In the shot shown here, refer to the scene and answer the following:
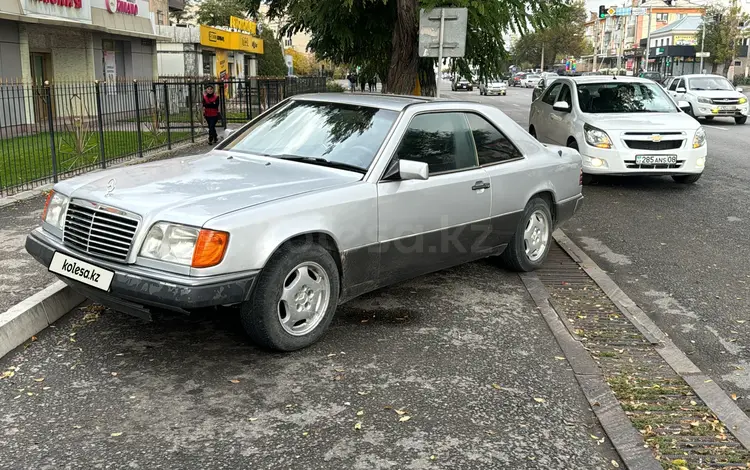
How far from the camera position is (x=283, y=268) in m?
4.39

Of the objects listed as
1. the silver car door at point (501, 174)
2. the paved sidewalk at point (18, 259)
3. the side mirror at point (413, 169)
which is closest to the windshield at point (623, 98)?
the silver car door at point (501, 174)

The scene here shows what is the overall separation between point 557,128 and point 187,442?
1015 centimetres

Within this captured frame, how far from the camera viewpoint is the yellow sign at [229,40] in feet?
129

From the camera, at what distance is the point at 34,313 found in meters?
4.94

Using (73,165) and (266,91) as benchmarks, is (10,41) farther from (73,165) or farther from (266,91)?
(73,165)

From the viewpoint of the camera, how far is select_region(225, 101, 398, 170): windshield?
5.29 metres

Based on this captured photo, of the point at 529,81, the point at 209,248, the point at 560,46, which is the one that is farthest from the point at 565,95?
the point at 560,46

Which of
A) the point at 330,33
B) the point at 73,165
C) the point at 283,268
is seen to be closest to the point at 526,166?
the point at 283,268

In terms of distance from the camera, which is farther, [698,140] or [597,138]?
[698,140]

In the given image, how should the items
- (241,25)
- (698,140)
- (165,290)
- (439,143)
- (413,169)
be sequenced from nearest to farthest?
(165,290) → (413,169) → (439,143) → (698,140) → (241,25)

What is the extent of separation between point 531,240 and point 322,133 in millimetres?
2311

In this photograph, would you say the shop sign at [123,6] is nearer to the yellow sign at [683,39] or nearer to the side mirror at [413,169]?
the side mirror at [413,169]

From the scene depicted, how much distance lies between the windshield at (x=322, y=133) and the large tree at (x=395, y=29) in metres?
5.45

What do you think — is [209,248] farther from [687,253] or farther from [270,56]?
[270,56]
